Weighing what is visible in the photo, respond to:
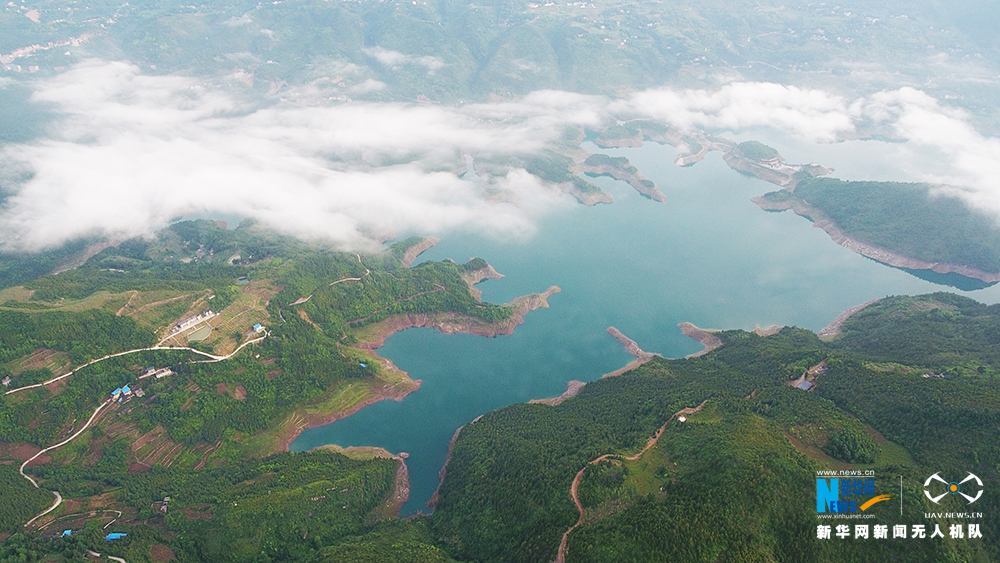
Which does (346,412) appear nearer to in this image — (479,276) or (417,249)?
(479,276)

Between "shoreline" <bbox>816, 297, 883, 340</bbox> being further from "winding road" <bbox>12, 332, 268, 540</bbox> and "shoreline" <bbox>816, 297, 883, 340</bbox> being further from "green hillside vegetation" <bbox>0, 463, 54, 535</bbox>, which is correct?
"green hillside vegetation" <bbox>0, 463, 54, 535</bbox>

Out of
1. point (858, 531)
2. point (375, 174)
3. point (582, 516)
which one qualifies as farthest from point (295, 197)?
point (858, 531)

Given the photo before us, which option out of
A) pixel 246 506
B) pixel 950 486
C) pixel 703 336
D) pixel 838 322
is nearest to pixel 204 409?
pixel 246 506

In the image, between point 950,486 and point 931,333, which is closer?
point 950,486

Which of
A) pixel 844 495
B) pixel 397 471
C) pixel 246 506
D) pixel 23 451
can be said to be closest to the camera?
pixel 844 495

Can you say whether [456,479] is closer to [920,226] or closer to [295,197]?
[295,197]

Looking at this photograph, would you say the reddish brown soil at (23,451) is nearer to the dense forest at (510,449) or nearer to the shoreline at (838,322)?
the dense forest at (510,449)

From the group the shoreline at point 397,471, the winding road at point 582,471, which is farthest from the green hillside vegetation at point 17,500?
the winding road at point 582,471
